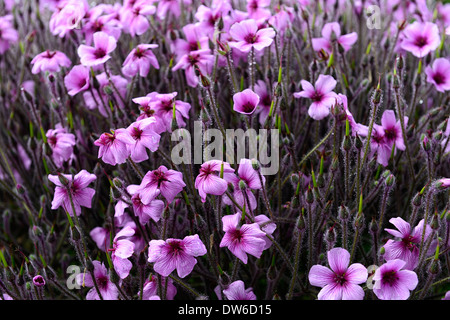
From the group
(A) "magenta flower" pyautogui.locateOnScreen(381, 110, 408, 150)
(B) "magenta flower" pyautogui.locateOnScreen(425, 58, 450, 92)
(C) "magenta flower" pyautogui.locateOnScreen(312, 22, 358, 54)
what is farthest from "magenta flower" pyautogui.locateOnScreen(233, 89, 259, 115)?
(B) "magenta flower" pyautogui.locateOnScreen(425, 58, 450, 92)

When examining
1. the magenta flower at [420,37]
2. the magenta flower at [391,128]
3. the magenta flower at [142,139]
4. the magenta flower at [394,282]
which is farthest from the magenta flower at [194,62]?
the magenta flower at [394,282]

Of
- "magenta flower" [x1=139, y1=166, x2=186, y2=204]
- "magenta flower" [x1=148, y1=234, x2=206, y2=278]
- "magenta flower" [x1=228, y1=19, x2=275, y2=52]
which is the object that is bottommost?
"magenta flower" [x1=148, y1=234, x2=206, y2=278]

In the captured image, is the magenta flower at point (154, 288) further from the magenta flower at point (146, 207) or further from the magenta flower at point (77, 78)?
the magenta flower at point (77, 78)

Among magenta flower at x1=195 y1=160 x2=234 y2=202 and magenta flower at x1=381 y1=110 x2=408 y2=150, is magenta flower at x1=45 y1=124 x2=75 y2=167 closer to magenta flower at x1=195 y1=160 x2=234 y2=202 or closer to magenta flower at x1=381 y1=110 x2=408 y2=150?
magenta flower at x1=195 y1=160 x2=234 y2=202

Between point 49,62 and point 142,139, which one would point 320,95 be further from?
point 49,62
